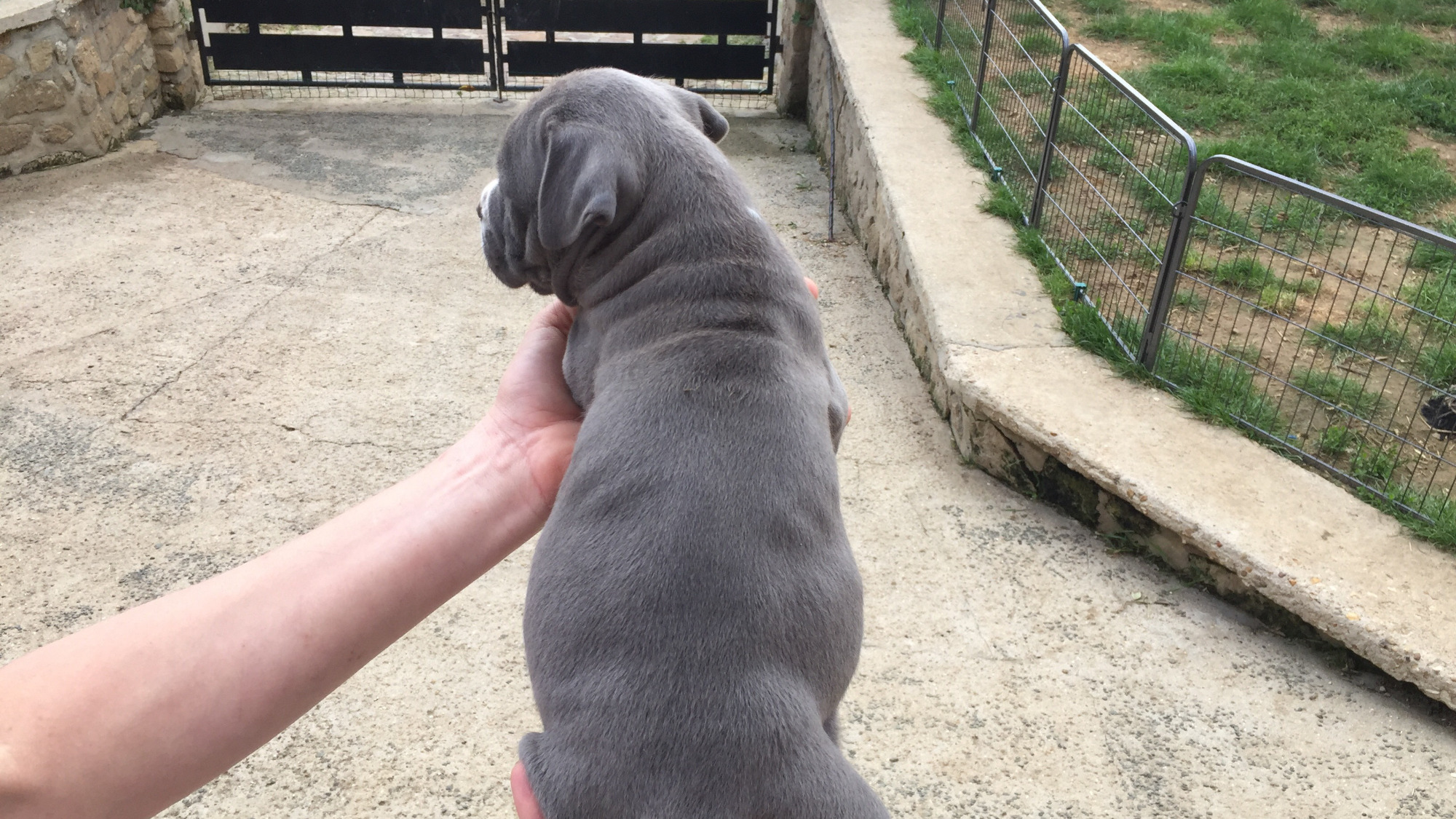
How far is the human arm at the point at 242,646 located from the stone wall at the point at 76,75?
238 inches

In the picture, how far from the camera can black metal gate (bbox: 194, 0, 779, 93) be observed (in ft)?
27.9

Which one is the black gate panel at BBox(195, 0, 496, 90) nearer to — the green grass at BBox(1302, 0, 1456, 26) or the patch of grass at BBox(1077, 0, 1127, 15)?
the patch of grass at BBox(1077, 0, 1127, 15)

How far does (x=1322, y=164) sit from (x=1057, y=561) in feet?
11.5

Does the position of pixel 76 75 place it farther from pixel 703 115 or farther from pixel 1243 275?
pixel 1243 275

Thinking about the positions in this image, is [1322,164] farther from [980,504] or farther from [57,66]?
[57,66]

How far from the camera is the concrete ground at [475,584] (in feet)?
10.2

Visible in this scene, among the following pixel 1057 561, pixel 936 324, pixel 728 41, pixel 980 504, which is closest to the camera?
pixel 1057 561

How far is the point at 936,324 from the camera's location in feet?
15.3

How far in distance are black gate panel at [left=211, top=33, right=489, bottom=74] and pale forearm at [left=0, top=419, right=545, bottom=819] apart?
7194 millimetres

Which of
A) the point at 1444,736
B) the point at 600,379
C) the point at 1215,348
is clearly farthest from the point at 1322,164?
the point at 600,379

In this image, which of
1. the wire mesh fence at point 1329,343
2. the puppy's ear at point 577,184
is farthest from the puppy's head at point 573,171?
the wire mesh fence at point 1329,343

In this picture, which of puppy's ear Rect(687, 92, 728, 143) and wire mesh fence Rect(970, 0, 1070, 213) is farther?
wire mesh fence Rect(970, 0, 1070, 213)

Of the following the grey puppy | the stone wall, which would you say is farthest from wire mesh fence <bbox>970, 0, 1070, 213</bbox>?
the stone wall

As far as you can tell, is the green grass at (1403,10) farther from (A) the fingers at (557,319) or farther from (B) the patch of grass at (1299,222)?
(A) the fingers at (557,319)
